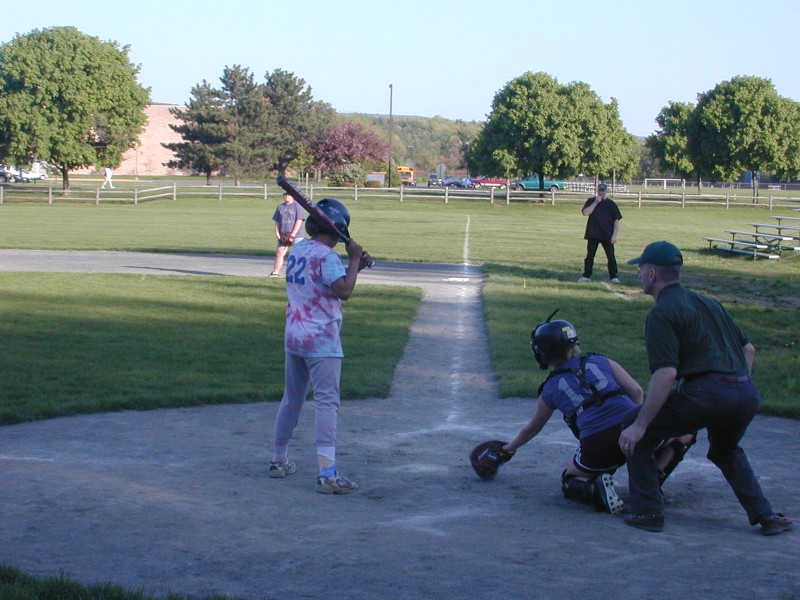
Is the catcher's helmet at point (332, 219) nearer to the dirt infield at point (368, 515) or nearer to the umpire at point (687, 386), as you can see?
the dirt infield at point (368, 515)

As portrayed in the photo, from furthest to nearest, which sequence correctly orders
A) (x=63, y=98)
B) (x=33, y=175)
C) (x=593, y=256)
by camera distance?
(x=33, y=175)
(x=63, y=98)
(x=593, y=256)

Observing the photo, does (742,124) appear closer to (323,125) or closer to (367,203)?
(367,203)

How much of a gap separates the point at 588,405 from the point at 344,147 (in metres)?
93.0

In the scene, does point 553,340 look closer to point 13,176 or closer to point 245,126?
point 245,126

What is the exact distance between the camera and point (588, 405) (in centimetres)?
597

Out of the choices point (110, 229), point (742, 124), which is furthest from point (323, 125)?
point (110, 229)

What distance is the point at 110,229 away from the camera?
3553 centimetres

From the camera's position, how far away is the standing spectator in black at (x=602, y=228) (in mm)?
19188

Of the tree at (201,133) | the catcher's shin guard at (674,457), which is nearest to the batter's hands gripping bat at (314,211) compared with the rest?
the catcher's shin guard at (674,457)

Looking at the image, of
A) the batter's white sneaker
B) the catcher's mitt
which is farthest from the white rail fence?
the batter's white sneaker

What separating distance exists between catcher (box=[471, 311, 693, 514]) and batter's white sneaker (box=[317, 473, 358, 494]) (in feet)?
4.14

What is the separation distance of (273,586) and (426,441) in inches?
125

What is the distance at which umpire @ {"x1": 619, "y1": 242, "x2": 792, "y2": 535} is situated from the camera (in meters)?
5.11

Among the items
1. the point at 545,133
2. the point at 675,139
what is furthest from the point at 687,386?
the point at 675,139
